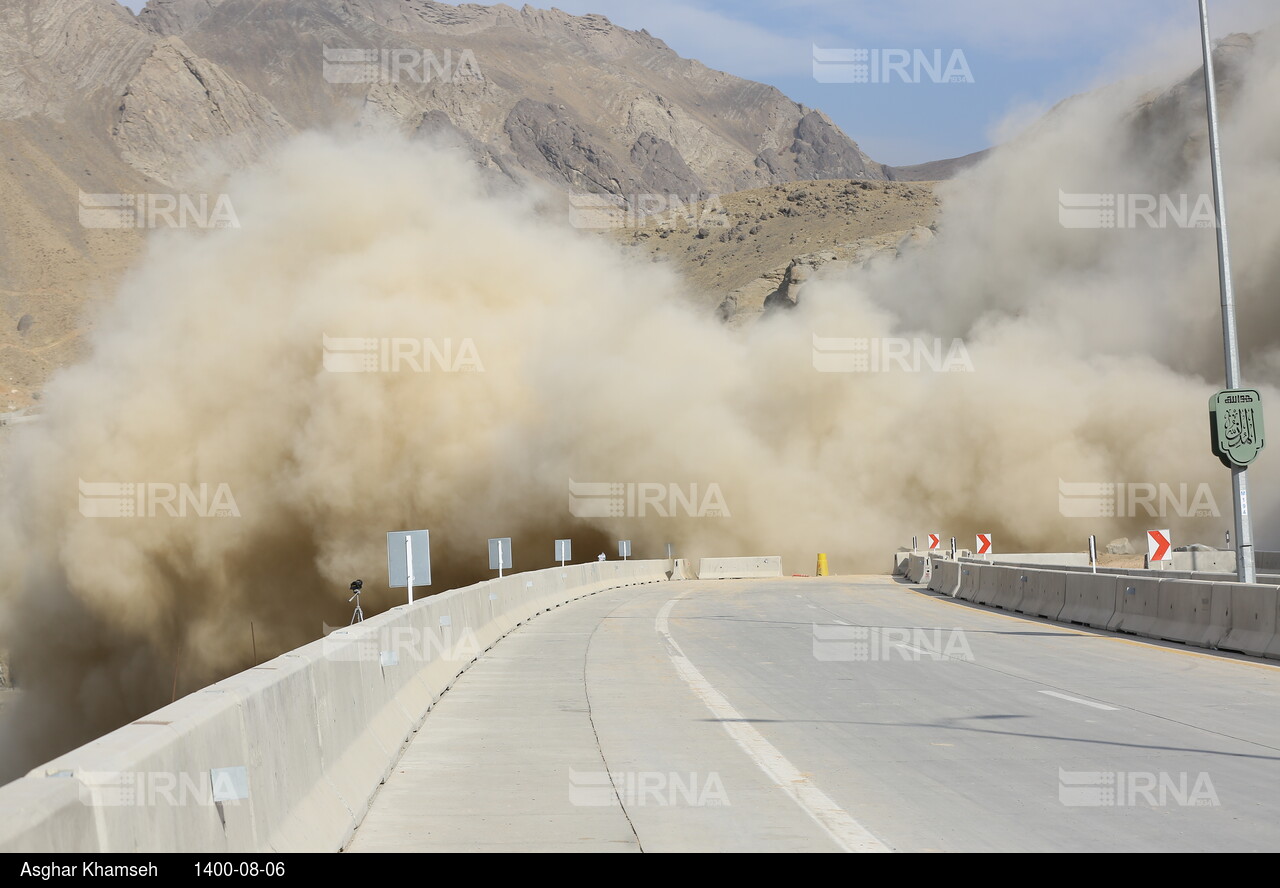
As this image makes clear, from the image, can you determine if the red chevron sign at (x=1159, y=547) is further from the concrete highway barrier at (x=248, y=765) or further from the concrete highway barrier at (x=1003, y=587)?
the concrete highway barrier at (x=248, y=765)

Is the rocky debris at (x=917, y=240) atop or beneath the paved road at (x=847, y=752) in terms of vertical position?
atop

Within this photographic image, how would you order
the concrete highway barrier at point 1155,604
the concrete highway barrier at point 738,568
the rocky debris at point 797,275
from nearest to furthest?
the concrete highway barrier at point 1155,604 < the concrete highway barrier at point 738,568 < the rocky debris at point 797,275

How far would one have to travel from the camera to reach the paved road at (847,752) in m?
6.77

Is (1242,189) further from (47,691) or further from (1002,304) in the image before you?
(47,691)

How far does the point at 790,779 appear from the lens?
27.1 ft

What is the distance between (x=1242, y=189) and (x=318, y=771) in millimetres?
57052

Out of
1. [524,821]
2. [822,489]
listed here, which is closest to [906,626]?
[524,821]

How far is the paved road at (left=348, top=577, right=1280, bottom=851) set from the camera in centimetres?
677

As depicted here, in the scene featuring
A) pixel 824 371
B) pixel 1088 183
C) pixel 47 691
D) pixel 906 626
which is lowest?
pixel 47 691

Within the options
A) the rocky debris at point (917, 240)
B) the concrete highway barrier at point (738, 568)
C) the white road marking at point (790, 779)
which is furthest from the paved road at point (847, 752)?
the rocky debris at point (917, 240)

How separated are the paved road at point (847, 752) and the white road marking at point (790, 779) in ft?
0.09

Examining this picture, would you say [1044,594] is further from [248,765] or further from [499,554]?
[248,765]

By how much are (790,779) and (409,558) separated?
7.63 metres

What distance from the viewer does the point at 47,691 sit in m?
42.9
